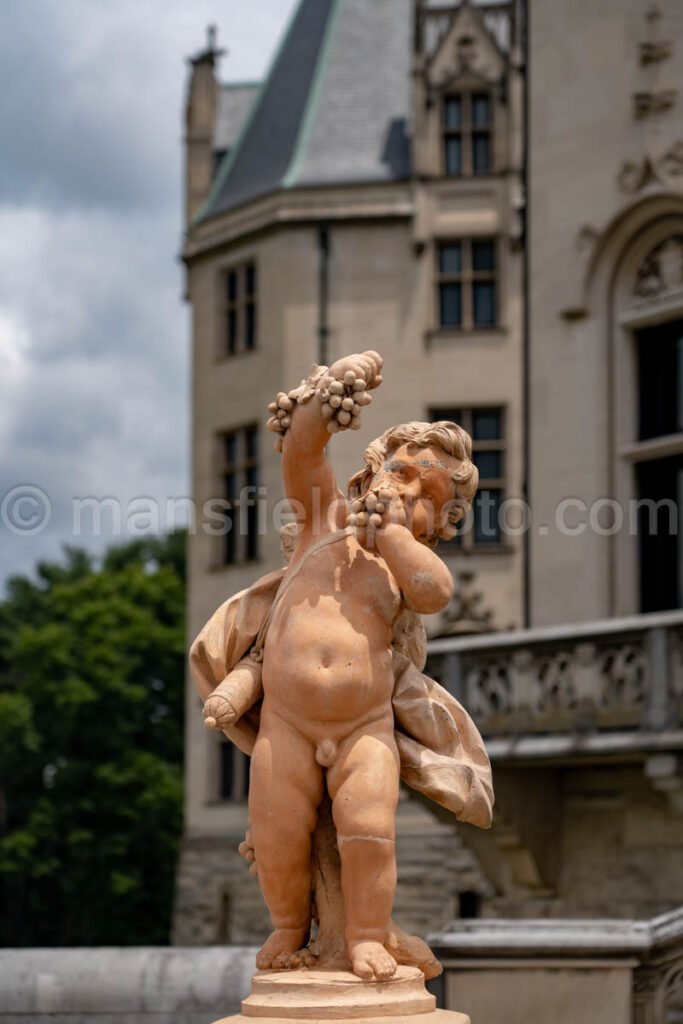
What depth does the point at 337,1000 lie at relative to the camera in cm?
552

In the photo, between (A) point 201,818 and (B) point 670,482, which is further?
(A) point 201,818

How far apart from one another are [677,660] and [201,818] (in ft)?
66.4

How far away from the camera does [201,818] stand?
32625 millimetres

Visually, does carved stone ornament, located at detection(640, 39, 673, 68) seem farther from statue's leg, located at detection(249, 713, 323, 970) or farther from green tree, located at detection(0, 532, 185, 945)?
green tree, located at detection(0, 532, 185, 945)

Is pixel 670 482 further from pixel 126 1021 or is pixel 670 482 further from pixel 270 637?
pixel 270 637

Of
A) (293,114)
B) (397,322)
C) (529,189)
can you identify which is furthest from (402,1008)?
(293,114)

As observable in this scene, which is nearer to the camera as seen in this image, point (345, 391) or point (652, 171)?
point (345, 391)

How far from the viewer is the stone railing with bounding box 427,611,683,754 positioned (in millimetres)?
13438

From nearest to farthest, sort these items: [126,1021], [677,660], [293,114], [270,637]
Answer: [270,637]
[126,1021]
[677,660]
[293,114]

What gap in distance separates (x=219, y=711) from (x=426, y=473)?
98 centimetres

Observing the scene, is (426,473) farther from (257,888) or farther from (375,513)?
(257,888)

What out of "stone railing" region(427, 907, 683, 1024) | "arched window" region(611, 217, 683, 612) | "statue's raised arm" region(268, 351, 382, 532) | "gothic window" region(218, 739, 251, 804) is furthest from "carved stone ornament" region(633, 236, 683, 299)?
"gothic window" region(218, 739, 251, 804)

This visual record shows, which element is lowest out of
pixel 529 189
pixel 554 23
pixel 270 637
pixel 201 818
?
pixel 201 818

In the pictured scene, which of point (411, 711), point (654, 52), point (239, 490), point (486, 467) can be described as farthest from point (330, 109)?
point (411, 711)
